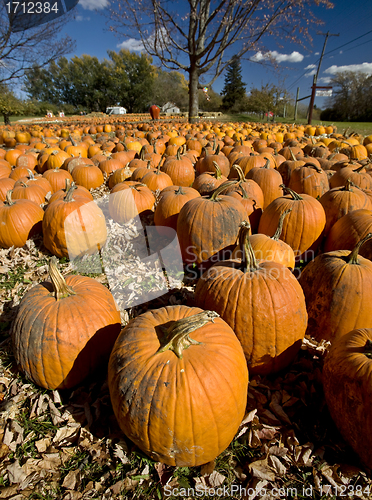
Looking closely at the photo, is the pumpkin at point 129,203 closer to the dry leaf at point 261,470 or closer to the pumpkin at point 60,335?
the pumpkin at point 60,335

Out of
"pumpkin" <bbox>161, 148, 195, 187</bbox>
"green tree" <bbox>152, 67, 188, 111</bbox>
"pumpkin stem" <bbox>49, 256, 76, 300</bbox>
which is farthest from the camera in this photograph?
"green tree" <bbox>152, 67, 188, 111</bbox>

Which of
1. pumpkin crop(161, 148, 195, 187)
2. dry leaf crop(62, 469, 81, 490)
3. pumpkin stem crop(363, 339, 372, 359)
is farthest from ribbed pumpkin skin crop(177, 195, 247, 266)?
pumpkin crop(161, 148, 195, 187)

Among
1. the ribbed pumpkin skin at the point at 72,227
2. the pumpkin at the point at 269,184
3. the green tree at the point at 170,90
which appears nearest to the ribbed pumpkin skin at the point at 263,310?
the ribbed pumpkin skin at the point at 72,227

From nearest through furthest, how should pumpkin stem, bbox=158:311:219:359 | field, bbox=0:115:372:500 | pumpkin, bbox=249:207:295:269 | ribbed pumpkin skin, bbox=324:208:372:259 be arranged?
pumpkin stem, bbox=158:311:219:359 → field, bbox=0:115:372:500 → pumpkin, bbox=249:207:295:269 → ribbed pumpkin skin, bbox=324:208:372:259

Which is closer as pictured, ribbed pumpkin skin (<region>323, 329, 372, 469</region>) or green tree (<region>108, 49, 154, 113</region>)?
ribbed pumpkin skin (<region>323, 329, 372, 469</region>)

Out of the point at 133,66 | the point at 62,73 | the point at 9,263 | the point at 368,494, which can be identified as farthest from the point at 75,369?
the point at 62,73

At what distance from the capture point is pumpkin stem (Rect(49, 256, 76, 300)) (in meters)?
2.43

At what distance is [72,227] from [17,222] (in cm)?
111

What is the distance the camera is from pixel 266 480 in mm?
1958

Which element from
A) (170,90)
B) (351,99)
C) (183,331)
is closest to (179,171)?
(183,331)

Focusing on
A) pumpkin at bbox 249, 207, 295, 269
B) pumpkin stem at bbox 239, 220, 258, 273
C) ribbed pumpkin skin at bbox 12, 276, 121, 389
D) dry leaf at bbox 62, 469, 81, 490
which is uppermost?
pumpkin stem at bbox 239, 220, 258, 273

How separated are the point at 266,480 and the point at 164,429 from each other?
2.69 ft

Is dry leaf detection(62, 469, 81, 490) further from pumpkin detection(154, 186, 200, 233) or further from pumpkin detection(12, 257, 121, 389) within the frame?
pumpkin detection(154, 186, 200, 233)

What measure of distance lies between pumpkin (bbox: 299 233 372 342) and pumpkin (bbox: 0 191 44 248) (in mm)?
4458
